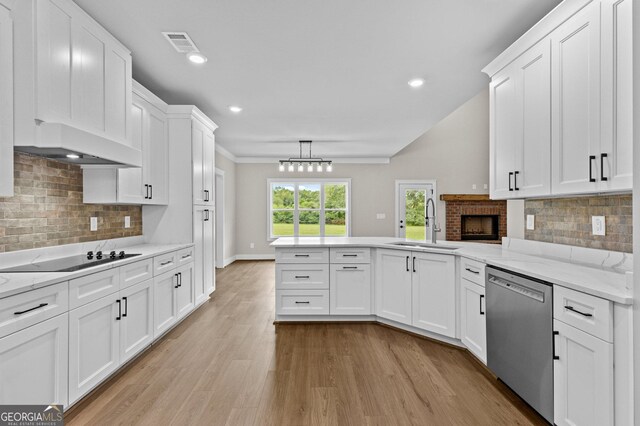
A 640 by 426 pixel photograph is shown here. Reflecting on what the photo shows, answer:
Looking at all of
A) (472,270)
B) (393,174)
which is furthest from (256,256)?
(472,270)

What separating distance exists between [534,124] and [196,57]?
2.71 m

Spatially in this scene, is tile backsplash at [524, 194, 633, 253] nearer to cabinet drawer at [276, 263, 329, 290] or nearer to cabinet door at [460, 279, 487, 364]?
cabinet door at [460, 279, 487, 364]

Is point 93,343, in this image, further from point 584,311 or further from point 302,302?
point 584,311

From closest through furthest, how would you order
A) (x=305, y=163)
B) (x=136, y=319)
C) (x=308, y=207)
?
1. (x=136, y=319)
2. (x=305, y=163)
3. (x=308, y=207)

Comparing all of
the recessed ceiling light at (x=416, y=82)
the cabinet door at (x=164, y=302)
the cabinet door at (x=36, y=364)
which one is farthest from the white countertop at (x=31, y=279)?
the recessed ceiling light at (x=416, y=82)

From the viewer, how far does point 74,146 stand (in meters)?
1.92

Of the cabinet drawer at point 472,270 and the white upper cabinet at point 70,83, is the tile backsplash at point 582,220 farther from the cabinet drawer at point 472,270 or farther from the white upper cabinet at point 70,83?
the white upper cabinet at point 70,83

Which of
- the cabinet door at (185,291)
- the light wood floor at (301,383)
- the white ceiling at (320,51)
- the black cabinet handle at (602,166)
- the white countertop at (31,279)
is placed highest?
the white ceiling at (320,51)

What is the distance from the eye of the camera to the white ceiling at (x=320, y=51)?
6.94ft

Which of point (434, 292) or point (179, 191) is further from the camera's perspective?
point (179, 191)

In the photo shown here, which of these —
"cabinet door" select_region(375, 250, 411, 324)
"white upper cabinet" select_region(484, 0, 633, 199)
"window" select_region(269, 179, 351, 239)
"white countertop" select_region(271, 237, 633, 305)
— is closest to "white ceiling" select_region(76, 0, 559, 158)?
"white upper cabinet" select_region(484, 0, 633, 199)

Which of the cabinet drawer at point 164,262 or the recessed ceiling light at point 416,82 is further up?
the recessed ceiling light at point 416,82

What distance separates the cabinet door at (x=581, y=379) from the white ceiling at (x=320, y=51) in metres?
2.05

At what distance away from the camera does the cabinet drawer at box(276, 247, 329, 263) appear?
3.47 meters
